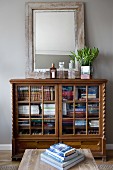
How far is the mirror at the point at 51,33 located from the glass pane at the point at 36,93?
0.36 meters

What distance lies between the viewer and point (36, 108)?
10.7 feet

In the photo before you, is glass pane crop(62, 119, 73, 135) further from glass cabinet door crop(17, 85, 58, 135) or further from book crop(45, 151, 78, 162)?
book crop(45, 151, 78, 162)

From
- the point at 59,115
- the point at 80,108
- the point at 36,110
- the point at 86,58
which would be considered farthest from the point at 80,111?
the point at 86,58

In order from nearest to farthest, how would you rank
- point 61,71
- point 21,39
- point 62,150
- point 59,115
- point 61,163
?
point 61,163 < point 62,150 < point 59,115 < point 61,71 < point 21,39

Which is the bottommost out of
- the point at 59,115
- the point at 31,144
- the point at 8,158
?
the point at 8,158

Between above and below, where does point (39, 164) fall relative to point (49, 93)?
below

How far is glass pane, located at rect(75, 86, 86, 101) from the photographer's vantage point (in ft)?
10.7

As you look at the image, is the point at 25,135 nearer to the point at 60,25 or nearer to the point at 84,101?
the point at 84,101

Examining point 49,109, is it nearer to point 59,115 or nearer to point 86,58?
point 59,115

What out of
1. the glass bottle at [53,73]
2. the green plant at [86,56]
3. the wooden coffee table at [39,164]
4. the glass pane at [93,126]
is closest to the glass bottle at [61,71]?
the glass bottle at [53,73]

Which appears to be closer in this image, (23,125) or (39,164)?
(39,164)

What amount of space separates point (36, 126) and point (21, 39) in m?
1.29

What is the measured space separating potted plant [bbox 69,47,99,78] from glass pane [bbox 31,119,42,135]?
0.88m

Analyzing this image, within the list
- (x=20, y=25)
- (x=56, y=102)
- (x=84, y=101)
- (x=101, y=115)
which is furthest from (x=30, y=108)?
(x=20, y=25)
